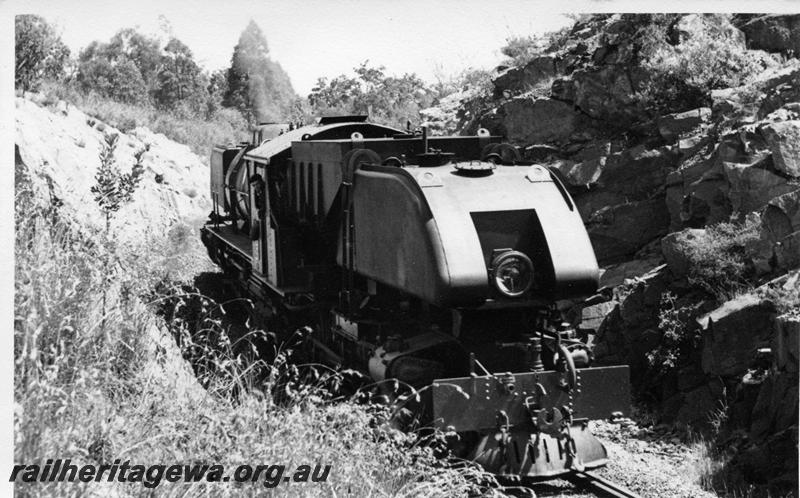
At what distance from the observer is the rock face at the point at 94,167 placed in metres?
8.93

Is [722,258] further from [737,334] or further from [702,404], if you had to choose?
[702,404]

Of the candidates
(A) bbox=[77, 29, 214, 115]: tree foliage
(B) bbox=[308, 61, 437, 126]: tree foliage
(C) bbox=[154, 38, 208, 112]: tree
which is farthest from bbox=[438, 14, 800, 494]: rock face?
(A) bbox=[77, 29, 214, 115]: tree foliage

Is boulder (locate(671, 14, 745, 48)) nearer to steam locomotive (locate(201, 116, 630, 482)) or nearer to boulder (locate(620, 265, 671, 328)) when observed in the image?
boulder (locate(620, 265, 671, 328))

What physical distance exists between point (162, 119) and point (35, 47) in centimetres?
992

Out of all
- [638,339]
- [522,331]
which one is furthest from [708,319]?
[522,331]

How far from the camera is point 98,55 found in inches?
371

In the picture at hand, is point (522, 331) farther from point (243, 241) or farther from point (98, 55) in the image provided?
point (243, 241)

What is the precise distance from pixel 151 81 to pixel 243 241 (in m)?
2.68

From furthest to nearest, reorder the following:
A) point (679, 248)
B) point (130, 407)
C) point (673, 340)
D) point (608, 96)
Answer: point (608, 96) < point (679, 248) < point (673, 340) < point (130, 407)

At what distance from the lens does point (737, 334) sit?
9094 mm

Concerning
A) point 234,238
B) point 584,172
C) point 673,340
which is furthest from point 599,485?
point 234,238

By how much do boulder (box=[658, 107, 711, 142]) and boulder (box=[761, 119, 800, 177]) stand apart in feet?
6.70

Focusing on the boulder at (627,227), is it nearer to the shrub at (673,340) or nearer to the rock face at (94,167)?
the shrub at (673,340)

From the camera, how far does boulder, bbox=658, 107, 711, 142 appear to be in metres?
12.0
